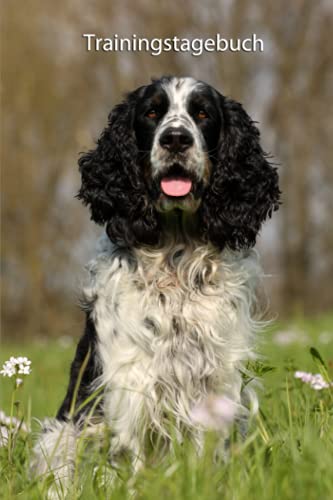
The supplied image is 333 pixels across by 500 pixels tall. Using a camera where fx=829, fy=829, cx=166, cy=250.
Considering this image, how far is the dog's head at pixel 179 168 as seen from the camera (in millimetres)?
4258

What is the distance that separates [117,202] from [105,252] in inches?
12.4

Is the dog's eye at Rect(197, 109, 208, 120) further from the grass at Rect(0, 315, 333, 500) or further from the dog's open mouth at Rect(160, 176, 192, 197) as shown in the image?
the grass at Rect(0, 315, 333, 500)

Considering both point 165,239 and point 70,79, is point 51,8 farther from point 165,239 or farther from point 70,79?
point 165,239

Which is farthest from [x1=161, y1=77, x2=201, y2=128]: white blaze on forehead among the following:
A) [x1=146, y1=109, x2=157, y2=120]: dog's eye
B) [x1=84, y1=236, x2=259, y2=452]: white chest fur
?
[x1=84, y1=236, x2=259, y2=452]: white chest fur

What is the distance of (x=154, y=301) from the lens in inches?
169

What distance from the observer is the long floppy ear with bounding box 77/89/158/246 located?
4430 millimetres

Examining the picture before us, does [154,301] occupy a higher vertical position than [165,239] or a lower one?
lower

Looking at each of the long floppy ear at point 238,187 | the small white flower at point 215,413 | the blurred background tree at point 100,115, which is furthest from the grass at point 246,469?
the blurred background tree at point 100,115

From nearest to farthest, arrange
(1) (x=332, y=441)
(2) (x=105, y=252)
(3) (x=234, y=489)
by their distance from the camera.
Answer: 1. (3) (x=234, y=489)
2. (1) (x=332, y=441)
3. (2) (x=105, y=252)

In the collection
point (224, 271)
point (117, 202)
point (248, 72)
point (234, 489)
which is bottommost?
point (234, 489)

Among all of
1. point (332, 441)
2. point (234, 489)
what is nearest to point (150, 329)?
point (332, 441)

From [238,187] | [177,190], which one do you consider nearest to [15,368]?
[177,190]

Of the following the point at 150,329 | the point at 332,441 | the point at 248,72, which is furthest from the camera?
the point at 248,72

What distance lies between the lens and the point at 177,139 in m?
4.13
